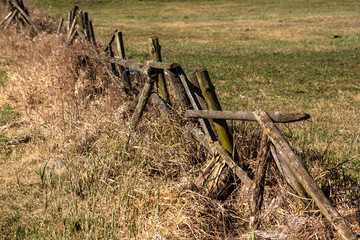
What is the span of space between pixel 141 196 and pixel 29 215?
1.21m

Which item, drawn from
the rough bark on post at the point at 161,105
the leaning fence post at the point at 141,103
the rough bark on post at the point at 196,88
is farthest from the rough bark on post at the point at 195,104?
the leaning fence post at the point at 141,103

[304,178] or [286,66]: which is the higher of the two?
[304,178]

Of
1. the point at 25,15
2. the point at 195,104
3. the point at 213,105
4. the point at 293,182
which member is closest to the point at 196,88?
the point at 195,104

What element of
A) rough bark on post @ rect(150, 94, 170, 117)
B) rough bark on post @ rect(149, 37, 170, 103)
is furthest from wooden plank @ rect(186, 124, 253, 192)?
rough bark on post @ rect(149, 37, 170, 103)

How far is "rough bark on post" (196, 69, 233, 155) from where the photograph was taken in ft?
13.0

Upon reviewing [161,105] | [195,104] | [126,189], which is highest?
[195,104]

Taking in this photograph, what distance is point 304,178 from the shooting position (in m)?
3.10

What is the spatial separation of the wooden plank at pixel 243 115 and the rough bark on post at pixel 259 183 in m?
0.21

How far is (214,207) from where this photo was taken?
375cm

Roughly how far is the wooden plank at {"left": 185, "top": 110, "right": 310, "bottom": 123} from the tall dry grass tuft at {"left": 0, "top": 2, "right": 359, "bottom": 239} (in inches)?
19.5

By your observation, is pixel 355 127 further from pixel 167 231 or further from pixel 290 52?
pixel 290 52

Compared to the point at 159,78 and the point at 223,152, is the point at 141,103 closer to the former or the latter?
the point at 159,78

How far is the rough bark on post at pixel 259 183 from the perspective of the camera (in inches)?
135

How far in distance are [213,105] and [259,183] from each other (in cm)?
96
